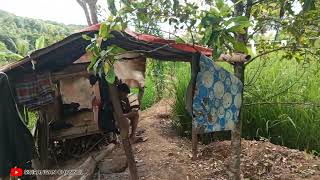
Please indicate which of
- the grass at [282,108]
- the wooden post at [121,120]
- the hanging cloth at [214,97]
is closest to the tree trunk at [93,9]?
the grass at [282,108]

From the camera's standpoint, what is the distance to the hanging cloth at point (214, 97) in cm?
371

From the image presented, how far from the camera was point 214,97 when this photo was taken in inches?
148

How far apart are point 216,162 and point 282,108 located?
5.11ft

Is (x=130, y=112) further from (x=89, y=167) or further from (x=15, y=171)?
(x=15, y=171)

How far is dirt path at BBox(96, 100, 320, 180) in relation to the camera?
515 centimetres

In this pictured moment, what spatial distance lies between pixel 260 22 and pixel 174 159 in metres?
3.15

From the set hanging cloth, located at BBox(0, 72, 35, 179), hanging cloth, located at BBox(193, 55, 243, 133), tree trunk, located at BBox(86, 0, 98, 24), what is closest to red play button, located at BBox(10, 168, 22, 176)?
hanging cloth, located at BBox(0, 72, 35, 179)

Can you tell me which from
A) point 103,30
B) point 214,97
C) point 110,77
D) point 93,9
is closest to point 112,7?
point 103,30

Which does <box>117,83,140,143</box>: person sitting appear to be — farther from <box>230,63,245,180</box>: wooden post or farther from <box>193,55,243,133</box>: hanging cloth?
<box>230,63,245,180</box>: wooden post

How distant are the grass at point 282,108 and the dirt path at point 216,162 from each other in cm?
54

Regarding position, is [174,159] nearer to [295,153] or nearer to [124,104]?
[124,104]

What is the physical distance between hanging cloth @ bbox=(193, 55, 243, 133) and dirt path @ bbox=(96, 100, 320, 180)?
Answer: 167cm

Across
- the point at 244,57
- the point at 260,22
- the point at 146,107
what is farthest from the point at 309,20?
the point at 146,107

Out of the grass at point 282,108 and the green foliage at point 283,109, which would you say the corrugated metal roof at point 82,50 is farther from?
the green foliage at point 283,109
